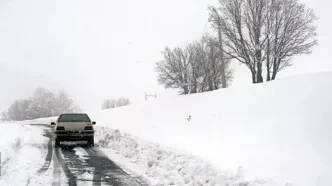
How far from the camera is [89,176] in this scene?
27.9 feet

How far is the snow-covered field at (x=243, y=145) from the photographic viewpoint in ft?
24.6

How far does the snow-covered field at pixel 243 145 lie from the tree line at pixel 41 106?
91.7m

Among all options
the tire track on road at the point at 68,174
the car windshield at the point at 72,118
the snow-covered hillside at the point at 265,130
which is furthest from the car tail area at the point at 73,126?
the tire track on road at the point at 68,174

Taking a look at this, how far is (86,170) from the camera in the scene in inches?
369

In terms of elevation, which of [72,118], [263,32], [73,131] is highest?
[263,32]

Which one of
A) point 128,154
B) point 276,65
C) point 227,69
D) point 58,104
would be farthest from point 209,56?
point 58,104

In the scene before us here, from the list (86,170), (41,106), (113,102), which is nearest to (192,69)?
(86,170)

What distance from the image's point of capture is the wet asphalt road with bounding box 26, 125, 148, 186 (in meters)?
7.92

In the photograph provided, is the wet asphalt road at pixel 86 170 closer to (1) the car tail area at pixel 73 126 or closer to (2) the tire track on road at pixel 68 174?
(2) the tire track on road at pixel 68 174

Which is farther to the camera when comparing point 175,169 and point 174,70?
point 174,70

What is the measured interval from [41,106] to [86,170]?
104534mm

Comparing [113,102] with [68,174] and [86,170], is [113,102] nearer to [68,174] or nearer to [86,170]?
[86,170]

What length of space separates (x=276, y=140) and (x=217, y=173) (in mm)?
4260

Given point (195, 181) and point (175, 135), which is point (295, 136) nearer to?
point (195, 181)
